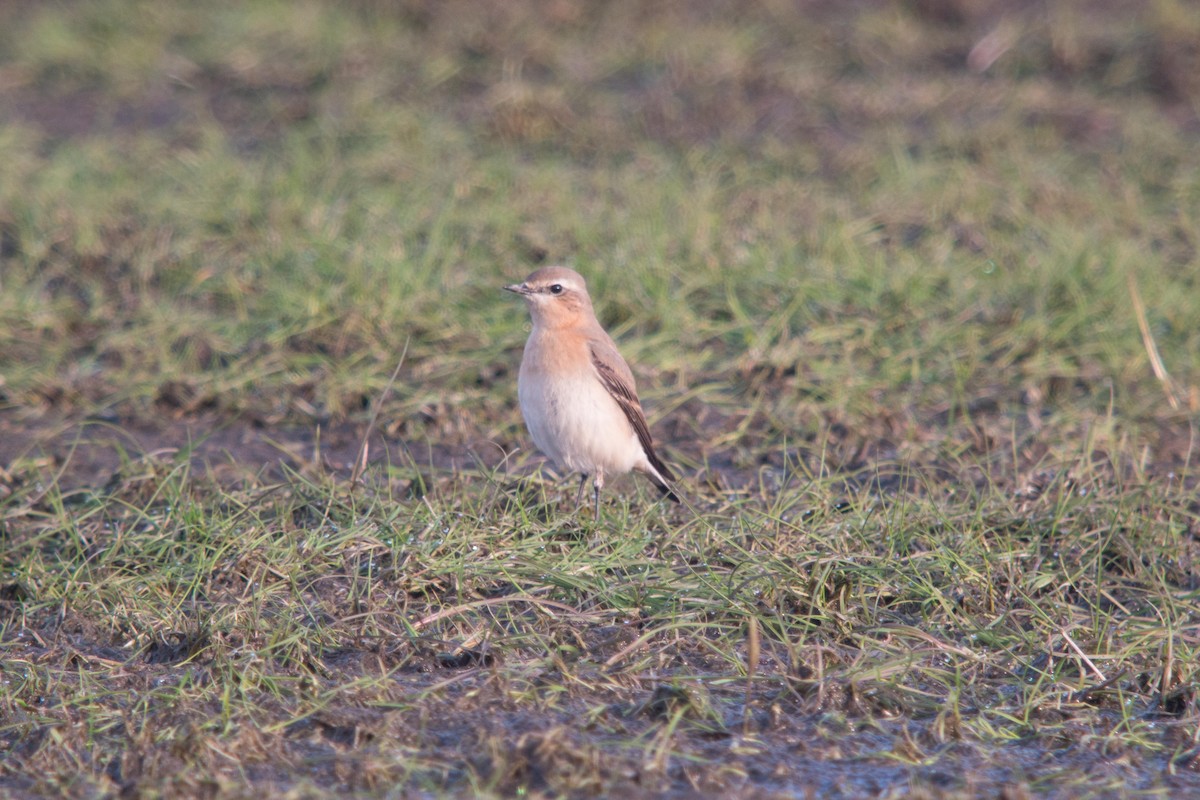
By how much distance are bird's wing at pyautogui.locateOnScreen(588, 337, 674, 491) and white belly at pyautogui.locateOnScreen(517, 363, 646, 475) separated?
6 cm

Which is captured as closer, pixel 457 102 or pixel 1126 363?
pixel 1126 363

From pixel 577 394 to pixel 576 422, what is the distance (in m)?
0.14

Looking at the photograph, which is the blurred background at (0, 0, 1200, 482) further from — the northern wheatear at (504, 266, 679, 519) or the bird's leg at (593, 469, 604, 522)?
the bird's leg at (593, 469, 604, 522)

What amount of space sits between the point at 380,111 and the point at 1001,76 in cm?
515

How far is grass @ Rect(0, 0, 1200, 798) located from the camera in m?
4.73

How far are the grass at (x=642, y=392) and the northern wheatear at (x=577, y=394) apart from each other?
0.62 feet

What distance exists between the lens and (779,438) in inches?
285

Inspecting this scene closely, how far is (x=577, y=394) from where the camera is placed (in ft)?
21.1

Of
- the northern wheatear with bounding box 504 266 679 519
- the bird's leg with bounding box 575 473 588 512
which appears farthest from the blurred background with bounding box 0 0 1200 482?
the bird's leg with bounding box 575 473 588 512

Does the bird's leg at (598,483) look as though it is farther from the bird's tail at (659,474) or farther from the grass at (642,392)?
the bird's tail at (659,474)

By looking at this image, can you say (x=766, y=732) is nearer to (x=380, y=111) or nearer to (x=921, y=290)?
(x=921, y=290)

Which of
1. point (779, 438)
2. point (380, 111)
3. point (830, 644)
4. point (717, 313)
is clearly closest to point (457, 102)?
point (380, 111)

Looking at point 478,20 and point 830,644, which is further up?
point 478,20

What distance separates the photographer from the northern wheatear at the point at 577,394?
6391 millimetres
